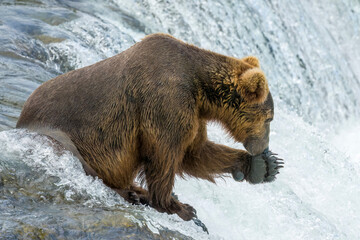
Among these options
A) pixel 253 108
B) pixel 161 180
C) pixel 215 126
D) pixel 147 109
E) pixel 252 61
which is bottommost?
pixel 215 126

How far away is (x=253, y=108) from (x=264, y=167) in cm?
75

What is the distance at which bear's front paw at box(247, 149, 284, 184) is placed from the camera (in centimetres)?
615

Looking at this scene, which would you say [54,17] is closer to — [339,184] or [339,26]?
[339,184]

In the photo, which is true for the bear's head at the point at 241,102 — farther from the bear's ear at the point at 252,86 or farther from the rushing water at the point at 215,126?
the rushing water at the point at 215,126

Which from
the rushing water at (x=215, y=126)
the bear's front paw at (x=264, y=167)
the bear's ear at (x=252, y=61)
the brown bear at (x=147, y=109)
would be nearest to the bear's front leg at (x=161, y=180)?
the brown bear at (x=147, y=109)

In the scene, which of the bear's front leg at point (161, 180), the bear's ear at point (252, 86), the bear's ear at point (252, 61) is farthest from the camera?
the bear's ear at point (252, 61)

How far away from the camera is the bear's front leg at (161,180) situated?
529cm

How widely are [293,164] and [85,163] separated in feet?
15.9

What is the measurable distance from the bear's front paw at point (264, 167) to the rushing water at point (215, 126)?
0.61 meters

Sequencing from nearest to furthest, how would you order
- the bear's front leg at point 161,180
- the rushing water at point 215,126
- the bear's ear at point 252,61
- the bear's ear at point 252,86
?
the rushing water at point 215,126 < the bear's front leg at point 161,180 < the bear's ear at point 252,86 < the bear's ear at point 252,61

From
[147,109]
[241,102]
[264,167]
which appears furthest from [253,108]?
[147,109]

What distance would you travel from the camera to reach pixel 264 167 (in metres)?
6.18

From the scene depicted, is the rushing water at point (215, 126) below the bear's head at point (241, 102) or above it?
below

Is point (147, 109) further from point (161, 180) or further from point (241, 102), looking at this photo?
point (241, 102)
